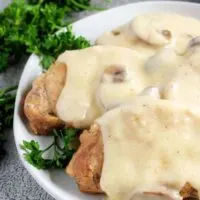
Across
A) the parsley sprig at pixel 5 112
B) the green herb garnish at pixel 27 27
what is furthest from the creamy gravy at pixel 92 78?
the parsley sprig at pixel 5 112

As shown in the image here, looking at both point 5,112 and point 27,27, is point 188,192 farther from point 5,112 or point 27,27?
point 27,27

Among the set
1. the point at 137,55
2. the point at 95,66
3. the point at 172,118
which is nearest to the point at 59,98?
the point at 95,66

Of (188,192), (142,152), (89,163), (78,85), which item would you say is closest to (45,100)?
(78,85)

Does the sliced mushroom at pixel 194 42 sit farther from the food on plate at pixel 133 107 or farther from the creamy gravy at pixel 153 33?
the creamy gravy at pixel 153 33

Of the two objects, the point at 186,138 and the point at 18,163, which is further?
the point at 18,163

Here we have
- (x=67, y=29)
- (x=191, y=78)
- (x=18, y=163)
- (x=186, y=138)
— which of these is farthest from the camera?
(x=67, y=29)

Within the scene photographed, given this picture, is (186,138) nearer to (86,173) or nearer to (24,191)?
(86,173)
